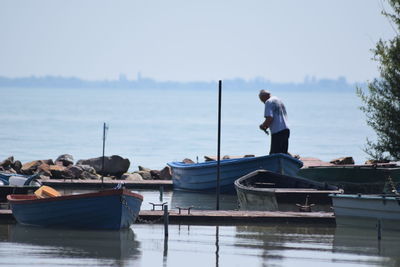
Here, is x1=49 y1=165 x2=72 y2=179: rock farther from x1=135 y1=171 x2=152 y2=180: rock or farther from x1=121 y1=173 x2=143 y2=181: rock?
x1=135 y1=171 x2=152 y2=180: rock

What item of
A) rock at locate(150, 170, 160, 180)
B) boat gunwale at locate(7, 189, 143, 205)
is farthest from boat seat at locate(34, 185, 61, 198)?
rock at locate(150, 170, 160, 180)

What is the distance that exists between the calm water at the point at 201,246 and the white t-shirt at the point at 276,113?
592 centimetres

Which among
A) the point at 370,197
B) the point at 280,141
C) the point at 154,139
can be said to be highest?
the point at 280,141

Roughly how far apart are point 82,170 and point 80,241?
15095mm

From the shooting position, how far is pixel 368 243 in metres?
22.1

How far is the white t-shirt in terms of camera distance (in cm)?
2958

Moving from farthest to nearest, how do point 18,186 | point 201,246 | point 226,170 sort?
point 226,170 → point 18,186 → point 201,246

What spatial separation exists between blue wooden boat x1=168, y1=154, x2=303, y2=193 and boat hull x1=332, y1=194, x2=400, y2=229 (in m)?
6.89

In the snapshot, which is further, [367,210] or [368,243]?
[367,210]

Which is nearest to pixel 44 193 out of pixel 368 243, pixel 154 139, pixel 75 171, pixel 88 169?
pixel 368 243

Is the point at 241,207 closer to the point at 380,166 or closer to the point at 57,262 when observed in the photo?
the point at 380,166

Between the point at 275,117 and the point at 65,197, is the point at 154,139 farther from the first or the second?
the point at 65,197

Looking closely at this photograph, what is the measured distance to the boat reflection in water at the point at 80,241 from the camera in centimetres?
2036

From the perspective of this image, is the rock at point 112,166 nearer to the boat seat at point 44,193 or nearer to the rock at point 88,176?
the rock at point 88,176
